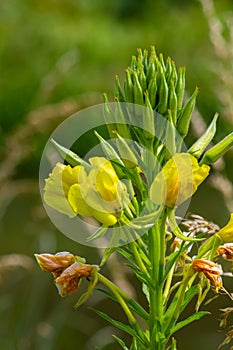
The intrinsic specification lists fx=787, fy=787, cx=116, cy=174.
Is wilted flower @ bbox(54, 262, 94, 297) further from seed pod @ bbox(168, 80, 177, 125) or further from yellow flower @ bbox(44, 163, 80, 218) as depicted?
seed pod @ bbox(168, 80, 177, 125)

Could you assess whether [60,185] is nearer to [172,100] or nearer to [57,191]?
[57,191]

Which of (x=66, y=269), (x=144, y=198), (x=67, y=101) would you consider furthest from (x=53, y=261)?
(x=67, y=101)

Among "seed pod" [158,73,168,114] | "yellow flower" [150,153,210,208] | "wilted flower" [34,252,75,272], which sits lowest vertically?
"wilted flower" [34,252,75,272]

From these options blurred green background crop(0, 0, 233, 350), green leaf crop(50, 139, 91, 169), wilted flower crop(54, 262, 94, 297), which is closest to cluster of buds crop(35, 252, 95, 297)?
wilted flower crop(54, 262, 94, 297)

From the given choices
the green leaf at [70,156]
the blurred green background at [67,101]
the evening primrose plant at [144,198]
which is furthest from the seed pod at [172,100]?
the blurred green background at [67,101]

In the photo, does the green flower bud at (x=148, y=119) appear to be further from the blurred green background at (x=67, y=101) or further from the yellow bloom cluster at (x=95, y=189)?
the blurred green background at (x=67, y=101)

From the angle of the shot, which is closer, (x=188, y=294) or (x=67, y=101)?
(x=188, y=294)
